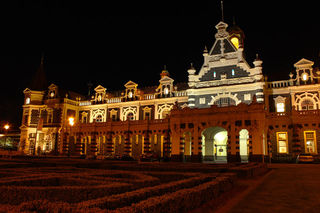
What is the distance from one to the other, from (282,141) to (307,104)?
6962mm

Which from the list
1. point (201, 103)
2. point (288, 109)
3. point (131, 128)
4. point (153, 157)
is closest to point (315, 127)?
point (288, 109)

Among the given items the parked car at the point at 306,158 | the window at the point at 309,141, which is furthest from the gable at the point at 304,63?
the parked car at the point at 306,158

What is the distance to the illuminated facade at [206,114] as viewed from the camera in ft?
115

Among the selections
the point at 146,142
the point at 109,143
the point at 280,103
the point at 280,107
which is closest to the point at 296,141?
the point at 280,107

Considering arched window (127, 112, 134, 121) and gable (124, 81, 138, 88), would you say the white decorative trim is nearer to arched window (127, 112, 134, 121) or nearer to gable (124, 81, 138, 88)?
arched window (127, 112, 134, 121)

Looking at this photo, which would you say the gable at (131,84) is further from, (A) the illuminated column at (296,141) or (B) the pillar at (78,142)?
(A) the illuminated column at (296,141)

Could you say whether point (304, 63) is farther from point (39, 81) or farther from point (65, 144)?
point (39, 81)

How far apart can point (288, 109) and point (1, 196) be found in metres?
41.1

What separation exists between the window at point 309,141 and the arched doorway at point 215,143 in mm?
11412

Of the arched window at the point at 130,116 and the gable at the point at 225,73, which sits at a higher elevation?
the gable at the point at 225,73

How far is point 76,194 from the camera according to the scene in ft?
26.5

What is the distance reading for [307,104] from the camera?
131 ft

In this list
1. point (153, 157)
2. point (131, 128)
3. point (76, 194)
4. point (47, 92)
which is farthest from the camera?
point (47, 92)

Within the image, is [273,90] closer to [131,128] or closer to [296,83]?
[296,83]
